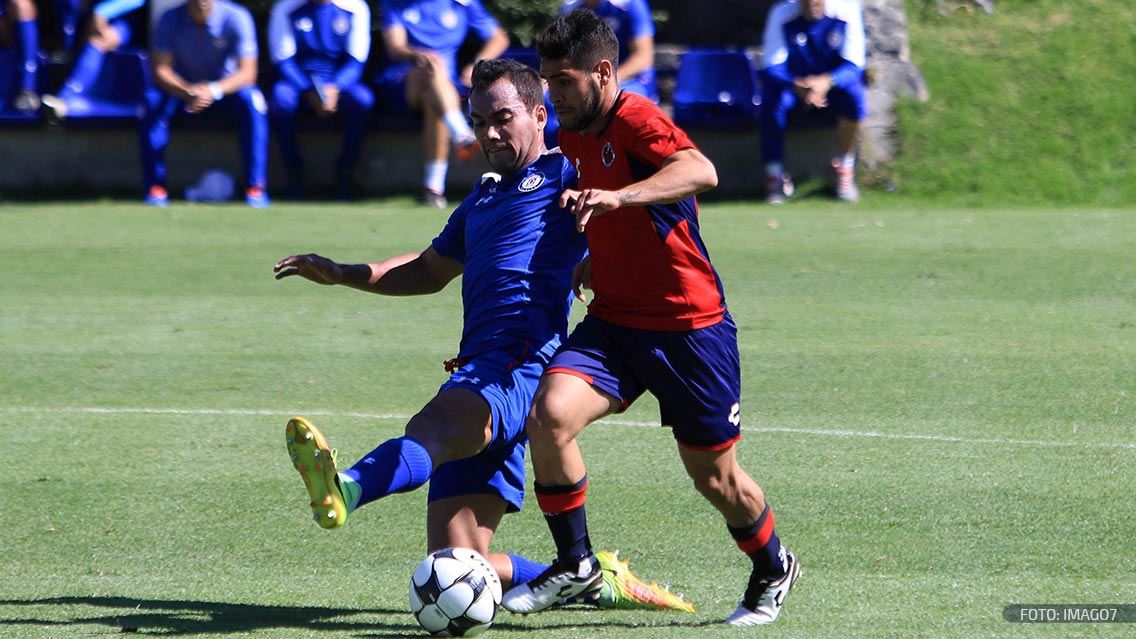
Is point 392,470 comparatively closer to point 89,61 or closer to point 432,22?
point 432,22

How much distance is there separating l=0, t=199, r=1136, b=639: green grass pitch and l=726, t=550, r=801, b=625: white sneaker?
0.06m

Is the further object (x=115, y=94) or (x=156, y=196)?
(x=115, y=94)

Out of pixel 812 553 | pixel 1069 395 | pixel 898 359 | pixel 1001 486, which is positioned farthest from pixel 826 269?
pixel 812 553

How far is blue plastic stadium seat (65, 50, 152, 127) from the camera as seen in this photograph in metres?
14.8

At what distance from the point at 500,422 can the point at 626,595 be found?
78 cm

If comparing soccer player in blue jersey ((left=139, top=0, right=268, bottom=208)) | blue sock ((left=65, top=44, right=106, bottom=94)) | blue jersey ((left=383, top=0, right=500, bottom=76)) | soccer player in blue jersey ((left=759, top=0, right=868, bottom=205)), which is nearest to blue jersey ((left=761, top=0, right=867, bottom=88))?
soccer player in blue jersey ((left=759, top=0, right=868, bottom=205))

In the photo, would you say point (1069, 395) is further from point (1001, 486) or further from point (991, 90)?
point (991, 90)

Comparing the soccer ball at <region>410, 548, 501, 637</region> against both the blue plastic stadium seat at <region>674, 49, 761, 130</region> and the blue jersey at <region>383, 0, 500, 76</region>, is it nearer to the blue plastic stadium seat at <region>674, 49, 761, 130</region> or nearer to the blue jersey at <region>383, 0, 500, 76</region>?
the blue plastic stadium seat at <region>674, 49, 761, 130</region>

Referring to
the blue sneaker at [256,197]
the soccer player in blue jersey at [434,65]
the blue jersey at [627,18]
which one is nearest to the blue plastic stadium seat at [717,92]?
the blue jersey at [627,18]

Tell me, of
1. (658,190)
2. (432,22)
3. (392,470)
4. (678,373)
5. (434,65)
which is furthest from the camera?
(432,22)

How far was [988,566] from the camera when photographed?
17.7ft

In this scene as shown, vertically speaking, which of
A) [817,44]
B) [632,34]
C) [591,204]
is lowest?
[817,44]

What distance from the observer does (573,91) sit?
4852mm

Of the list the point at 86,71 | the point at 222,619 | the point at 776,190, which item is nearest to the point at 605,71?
the point at 222,619
